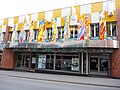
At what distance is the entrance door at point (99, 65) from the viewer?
16.2 meters

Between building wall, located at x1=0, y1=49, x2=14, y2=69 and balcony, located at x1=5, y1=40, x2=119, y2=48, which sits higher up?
balcony, located at x1=5, y1=40, x2=119, y2=48

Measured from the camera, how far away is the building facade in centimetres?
1588

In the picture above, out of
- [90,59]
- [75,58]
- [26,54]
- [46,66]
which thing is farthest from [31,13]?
[90,59]

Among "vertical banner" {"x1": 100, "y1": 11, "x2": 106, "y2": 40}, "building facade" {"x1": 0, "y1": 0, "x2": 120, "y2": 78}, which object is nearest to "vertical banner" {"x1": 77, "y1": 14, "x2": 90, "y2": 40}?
"building facade" {"x1": 0, "y1": 0, "x2": 120, "y2": 78}

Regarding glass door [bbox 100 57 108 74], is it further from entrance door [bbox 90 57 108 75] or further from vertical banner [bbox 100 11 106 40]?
vertical banner [bbox 100 11 106 40]

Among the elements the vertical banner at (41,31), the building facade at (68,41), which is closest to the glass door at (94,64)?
the building facade at (68,41)

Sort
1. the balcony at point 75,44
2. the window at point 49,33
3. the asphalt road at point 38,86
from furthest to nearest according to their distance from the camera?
the window at point 49,33 → the balcony at point 75,44 → the asphalt road at point 38,86

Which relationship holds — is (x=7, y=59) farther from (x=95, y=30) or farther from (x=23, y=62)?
(x=95, y=30)

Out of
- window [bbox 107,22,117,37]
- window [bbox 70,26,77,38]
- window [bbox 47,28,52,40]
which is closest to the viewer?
window [bbox 107,22,117,37]

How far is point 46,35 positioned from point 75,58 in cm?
529

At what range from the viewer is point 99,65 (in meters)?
16.5

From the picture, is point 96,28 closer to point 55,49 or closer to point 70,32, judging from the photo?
point 70,32

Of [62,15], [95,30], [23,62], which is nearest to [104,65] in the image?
[95,30]

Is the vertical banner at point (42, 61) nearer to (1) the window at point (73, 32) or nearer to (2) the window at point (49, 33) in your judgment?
(2) the window at point (49, 33)
